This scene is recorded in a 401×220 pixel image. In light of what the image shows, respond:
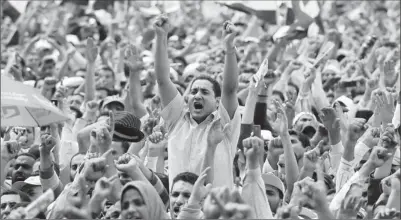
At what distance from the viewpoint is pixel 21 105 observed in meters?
8.56

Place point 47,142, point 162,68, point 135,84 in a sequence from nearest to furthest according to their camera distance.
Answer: point 162,68 → point 47,142 → point 135,84

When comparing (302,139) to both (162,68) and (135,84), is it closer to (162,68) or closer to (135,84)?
(135,84)

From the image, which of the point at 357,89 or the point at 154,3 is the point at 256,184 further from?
the point at 154,3

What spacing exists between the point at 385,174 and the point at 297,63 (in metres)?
4.91

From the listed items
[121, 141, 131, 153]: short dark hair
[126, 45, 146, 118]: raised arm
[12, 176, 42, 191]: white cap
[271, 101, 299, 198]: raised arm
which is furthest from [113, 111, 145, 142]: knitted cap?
[126, 45, 146, 118]: raised arm

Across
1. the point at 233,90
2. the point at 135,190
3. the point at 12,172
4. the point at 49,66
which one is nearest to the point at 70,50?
the point at 49,66

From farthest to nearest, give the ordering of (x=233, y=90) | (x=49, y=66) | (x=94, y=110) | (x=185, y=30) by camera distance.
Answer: (x=185, y=30), (x=49, y=66), (x=94, y=110), (x=233, y=90)

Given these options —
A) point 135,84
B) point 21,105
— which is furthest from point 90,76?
point 21,105

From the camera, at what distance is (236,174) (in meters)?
10.3

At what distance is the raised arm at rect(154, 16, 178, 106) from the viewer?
29.4 feet

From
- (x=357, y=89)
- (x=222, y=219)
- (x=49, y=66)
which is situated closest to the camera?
(x=222, y=219)

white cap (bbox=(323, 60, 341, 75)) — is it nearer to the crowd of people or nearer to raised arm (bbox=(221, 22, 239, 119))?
the crowd of people

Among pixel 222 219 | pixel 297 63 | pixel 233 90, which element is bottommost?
pixel 222 219

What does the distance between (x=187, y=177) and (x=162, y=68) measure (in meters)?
0.99
